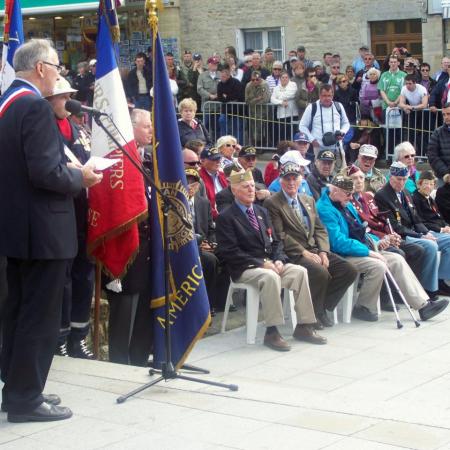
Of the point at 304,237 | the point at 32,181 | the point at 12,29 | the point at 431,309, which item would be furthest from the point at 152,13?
the point at 431,309

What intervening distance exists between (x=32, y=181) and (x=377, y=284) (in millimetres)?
5147

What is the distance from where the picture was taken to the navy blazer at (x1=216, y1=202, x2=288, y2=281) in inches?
365

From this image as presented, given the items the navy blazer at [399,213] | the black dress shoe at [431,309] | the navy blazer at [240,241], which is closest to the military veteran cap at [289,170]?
the navy blazer at [240,241]

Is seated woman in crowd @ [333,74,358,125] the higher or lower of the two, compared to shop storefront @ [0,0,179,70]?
lower

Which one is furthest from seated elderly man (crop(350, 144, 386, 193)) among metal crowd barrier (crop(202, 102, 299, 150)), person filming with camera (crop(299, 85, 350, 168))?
metal crowd barrier (crop(202, 102, 299, 150))

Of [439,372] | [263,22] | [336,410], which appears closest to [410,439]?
[336,410]

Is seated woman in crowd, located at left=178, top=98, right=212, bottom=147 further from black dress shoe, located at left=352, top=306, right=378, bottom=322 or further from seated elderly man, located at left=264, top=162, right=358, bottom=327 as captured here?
black dress shoe, located at left=352, top=306, right=378, bottom=322

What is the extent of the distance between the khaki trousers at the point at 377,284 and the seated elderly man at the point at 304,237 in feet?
0.81

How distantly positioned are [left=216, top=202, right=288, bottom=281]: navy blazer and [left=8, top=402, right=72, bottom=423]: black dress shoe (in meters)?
3.46

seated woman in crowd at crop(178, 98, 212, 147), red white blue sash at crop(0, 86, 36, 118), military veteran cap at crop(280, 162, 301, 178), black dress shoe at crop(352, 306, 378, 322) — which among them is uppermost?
red white blue sash at crop(0, 86, 36, 118)

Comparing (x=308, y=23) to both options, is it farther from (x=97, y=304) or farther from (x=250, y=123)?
(x=97, y=304)

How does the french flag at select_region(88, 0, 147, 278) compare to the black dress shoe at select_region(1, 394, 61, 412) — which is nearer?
the black dress shoe at select_region(1, 394, 61, 412)

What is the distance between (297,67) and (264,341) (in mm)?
11683

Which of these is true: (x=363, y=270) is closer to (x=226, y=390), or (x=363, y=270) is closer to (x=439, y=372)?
(x=439, y=372)
